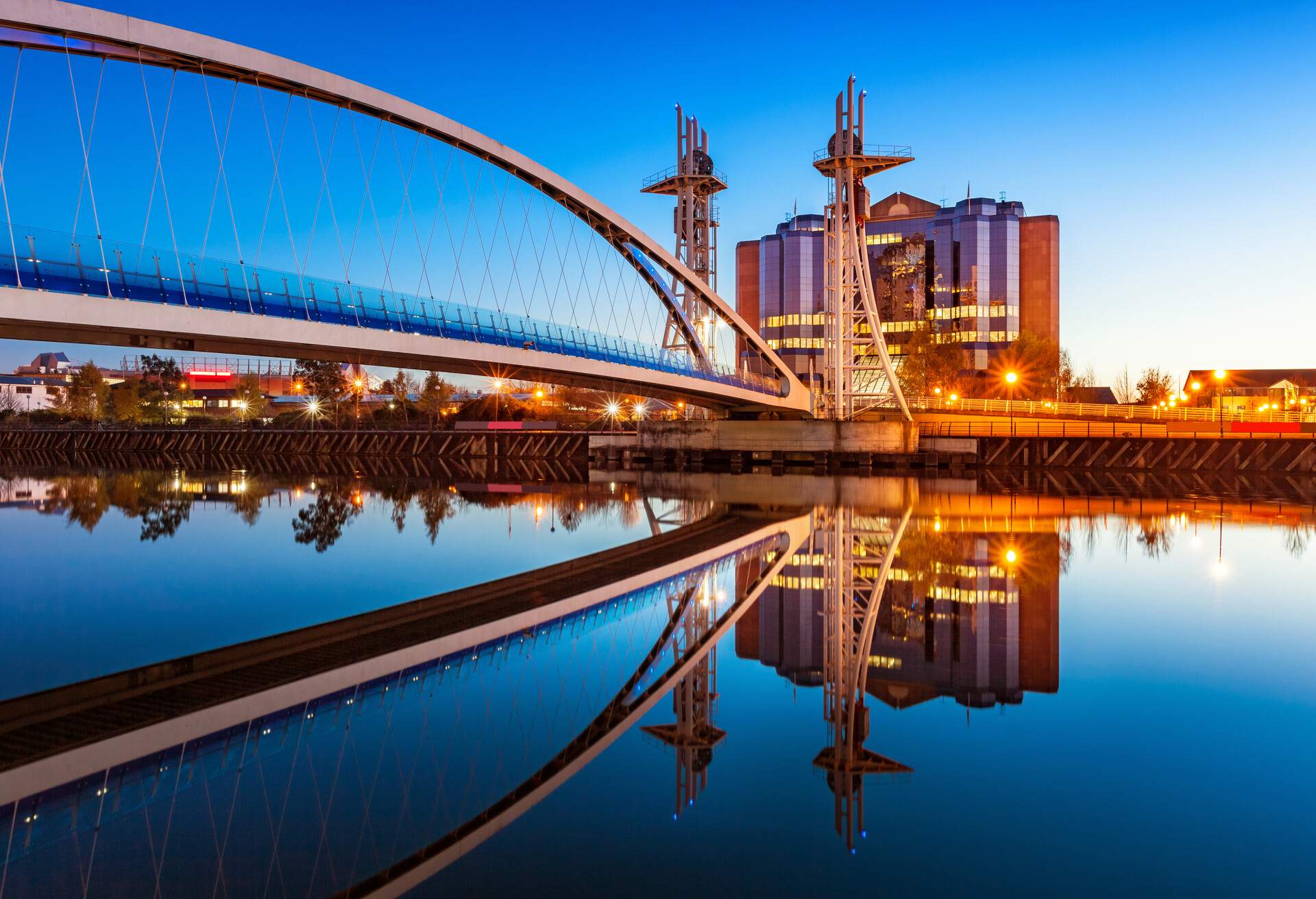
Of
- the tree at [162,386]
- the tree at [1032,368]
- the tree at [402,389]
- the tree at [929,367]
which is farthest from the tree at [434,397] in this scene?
the tree at [1032,368]

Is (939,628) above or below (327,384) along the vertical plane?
below

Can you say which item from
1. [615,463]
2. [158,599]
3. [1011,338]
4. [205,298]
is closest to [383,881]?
[158,599]

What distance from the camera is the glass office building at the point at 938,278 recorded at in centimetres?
9356

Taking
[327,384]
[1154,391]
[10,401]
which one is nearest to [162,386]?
[327,384]

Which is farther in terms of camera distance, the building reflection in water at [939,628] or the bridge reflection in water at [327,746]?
the building reflection in water at [939,628]

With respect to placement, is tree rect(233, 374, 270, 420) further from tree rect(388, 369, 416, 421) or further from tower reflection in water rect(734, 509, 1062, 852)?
tower reflection in water rect(734, 509, 1062, 852)

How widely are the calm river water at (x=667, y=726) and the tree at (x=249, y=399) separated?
8586 cm

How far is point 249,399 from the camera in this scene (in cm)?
9994

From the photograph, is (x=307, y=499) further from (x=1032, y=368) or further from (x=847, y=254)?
(x=1032, y=368)

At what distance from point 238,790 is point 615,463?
4876cm

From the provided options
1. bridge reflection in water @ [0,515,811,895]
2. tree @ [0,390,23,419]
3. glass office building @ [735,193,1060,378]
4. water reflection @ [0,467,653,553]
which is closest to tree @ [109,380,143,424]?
tree @ [0,390,23,419]

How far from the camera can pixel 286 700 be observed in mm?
7227

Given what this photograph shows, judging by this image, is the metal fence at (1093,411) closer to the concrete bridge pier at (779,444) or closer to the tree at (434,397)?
the concrete bridge pier at (779,444)

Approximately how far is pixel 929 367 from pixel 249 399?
6761 cm
